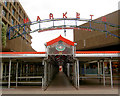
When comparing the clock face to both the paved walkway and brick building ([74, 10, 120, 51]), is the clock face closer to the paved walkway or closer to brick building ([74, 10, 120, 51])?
the paved walkway

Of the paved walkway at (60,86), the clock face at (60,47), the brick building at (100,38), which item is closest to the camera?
the clock face at (60,47)

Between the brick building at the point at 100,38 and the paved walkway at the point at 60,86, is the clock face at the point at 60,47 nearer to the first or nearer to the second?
the paved walkway at the point at 60,86

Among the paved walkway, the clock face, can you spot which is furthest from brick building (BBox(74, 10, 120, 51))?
the clock face

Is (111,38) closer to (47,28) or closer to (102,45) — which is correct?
(102,45)

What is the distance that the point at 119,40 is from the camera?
29.7 meters

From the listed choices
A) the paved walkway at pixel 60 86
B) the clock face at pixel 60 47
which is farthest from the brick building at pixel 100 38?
the clock face at pixel 60 47

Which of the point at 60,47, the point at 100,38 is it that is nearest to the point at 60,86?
the point at 60,47

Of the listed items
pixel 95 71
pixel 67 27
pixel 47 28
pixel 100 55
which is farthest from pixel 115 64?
pixel 100 55

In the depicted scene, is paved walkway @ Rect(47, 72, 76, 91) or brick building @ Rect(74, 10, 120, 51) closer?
paved walkway @ Rect(47, 72, 76, 91)

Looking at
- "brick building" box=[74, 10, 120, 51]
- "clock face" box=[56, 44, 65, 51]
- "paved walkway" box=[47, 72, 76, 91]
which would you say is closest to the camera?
"clock face" box=[56, 44, 65, 51]

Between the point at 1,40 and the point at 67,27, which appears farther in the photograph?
the point at 67,27

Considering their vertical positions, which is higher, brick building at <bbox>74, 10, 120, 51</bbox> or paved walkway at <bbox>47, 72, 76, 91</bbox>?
brick building at <bbox>74, 10, 120, 51</bbox>

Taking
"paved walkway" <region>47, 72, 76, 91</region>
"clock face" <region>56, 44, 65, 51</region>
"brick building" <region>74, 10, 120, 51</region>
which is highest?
"brick building" <region>74, 10, 120, 51</region>

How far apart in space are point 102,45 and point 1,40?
2294cm
